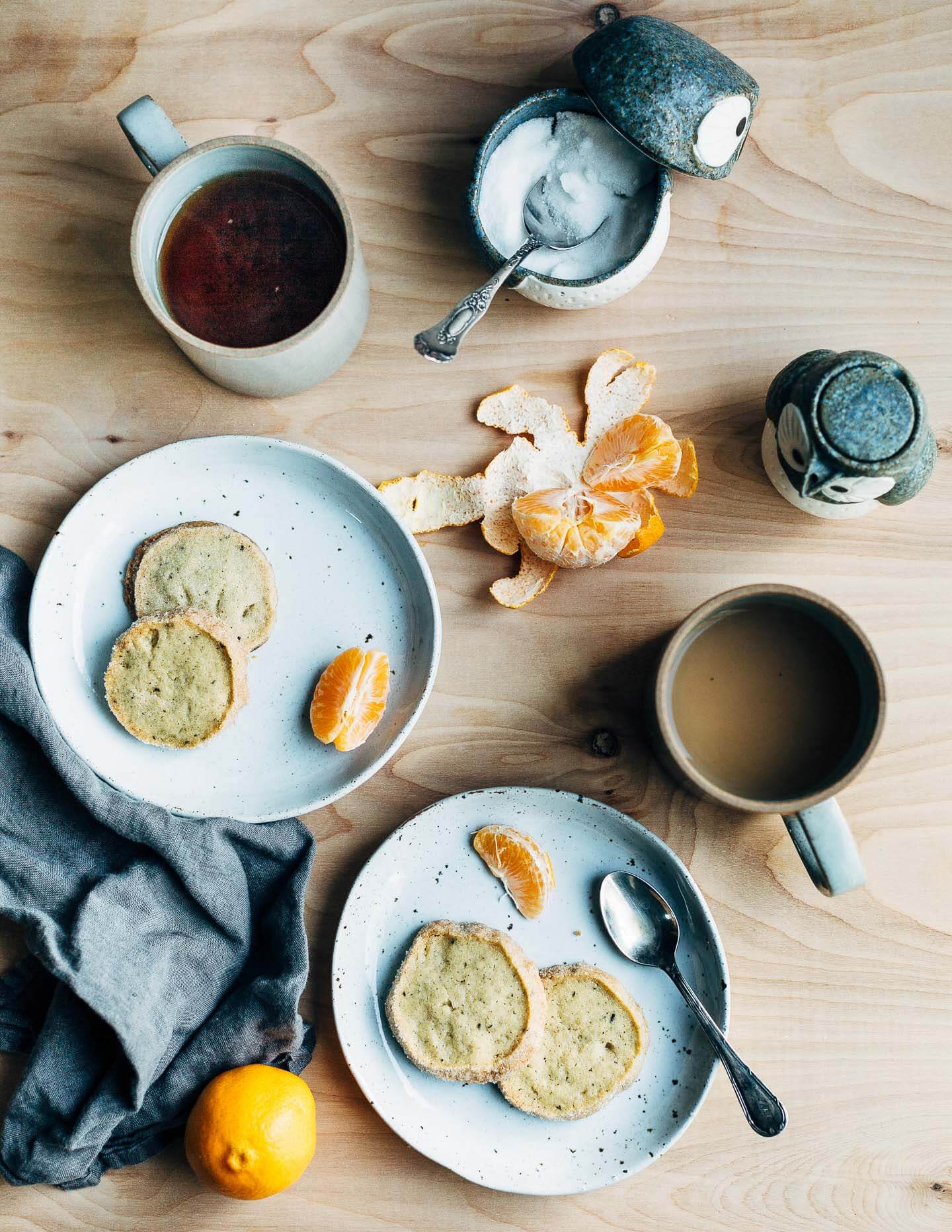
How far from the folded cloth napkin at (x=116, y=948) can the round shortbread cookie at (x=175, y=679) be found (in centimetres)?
9

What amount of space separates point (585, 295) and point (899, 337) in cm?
49

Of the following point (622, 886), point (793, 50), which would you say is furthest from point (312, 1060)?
point (793, 50)

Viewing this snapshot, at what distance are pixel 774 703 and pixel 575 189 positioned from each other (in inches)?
28.4

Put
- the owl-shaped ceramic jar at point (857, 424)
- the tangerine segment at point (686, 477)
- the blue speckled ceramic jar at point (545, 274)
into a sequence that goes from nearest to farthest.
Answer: the owl-shaped ceramic jar at point (857, 424)
the blue speckled ceramic jar at point (545, 274)
the tangerine segment at point (686, 477)

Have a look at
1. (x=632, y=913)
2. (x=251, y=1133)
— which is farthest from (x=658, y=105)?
(x=251, y=1133)

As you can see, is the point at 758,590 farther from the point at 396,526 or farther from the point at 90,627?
the point at 90,627

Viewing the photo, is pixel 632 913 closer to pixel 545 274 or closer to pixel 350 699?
pixel 350 699

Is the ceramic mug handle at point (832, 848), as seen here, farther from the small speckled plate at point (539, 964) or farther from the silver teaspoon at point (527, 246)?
the silver teaspoon at point (527, 246)

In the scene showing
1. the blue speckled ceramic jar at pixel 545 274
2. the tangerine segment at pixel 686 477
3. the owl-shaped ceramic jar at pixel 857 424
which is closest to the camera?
the owl-shaped ceramic jar at pixel 857 424

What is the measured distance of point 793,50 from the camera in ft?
4.44

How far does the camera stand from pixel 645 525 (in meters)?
1.30

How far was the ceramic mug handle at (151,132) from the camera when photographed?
3.80 feet

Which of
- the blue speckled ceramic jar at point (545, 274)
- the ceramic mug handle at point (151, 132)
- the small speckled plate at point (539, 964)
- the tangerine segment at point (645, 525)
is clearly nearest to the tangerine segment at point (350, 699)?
the small speckled plate at point (539, 964)

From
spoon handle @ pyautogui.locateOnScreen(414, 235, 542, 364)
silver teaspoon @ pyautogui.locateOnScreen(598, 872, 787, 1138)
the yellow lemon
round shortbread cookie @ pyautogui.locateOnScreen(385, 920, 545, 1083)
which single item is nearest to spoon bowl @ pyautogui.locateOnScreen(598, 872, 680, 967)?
silver teaspoon @ pyautogui.locateOnScreen(598, 872, 787, 1138)
